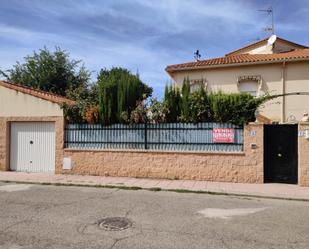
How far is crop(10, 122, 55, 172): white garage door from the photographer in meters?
12.7

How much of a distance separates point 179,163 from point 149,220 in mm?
5043

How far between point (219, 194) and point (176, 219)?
Result: 3.12 metres

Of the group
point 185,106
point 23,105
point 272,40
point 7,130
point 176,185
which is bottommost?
point 176,185

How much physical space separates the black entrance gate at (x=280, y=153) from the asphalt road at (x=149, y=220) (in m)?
2.39

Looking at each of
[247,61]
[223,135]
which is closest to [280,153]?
[223,135]

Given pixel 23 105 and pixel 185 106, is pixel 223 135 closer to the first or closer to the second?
pixel 185 106

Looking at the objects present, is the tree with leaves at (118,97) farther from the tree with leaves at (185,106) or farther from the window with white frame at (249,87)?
the window with white frame at (249,87)

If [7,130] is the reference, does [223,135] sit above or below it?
below

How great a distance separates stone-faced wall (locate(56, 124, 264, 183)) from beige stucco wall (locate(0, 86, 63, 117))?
1.93 m

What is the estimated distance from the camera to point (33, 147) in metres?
12.9

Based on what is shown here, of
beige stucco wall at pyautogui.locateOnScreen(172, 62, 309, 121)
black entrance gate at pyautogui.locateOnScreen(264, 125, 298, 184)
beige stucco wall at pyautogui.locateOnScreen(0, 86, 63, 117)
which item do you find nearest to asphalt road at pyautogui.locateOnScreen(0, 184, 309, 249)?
black entrance gate at pyautogui.locateOnScreen(264, 125, 298, 184)

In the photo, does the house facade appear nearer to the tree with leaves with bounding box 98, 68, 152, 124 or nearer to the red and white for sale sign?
the tree with leaves with bounding box 98, 68, 152, 124

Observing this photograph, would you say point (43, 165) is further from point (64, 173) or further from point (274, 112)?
point (274, 112)

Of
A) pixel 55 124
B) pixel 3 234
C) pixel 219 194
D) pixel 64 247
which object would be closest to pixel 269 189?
pixel 219 194
